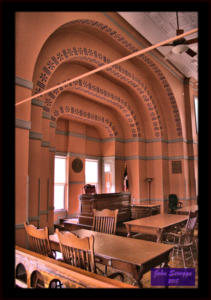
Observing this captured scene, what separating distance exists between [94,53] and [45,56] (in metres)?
1.97

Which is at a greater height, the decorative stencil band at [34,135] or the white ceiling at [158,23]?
the white ceiling at [158,23]

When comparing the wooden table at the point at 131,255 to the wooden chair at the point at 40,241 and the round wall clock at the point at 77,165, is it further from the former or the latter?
the round wall clock at the point at 77,165

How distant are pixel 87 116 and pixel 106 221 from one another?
564 centimetres

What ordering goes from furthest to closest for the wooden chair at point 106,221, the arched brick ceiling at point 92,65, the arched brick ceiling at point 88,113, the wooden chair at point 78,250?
the arched brick ceiling at point 88,113 → the arched brick ceiling at point 92,65 → the wooden chair at point 106,221 → the wooden chair at point 78,250

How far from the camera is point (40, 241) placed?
2.80 meters

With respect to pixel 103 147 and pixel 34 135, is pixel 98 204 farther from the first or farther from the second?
pixel 103 147

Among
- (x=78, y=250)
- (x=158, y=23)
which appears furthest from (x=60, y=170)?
(x=78, y=250)

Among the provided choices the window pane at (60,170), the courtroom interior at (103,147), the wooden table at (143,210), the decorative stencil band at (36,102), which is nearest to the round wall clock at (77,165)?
the courtroom interior at (103,147)

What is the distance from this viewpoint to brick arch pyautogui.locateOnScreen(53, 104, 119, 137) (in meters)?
7.93

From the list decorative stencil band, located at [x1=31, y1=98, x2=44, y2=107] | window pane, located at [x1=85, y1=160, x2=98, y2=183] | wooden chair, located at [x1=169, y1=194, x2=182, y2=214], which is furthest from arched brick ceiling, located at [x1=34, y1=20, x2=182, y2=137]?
wooden chair, located at [x1=169, y1=194, x2=182, y2=214]

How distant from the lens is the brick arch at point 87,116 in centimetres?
793

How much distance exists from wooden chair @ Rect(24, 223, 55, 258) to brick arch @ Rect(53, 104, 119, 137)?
197 inches

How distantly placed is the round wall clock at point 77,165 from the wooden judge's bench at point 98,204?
2.58m

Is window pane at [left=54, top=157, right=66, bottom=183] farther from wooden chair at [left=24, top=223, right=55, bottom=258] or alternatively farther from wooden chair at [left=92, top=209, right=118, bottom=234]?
wooden chair at [left=24, top=223, right=55, bottom=258]
